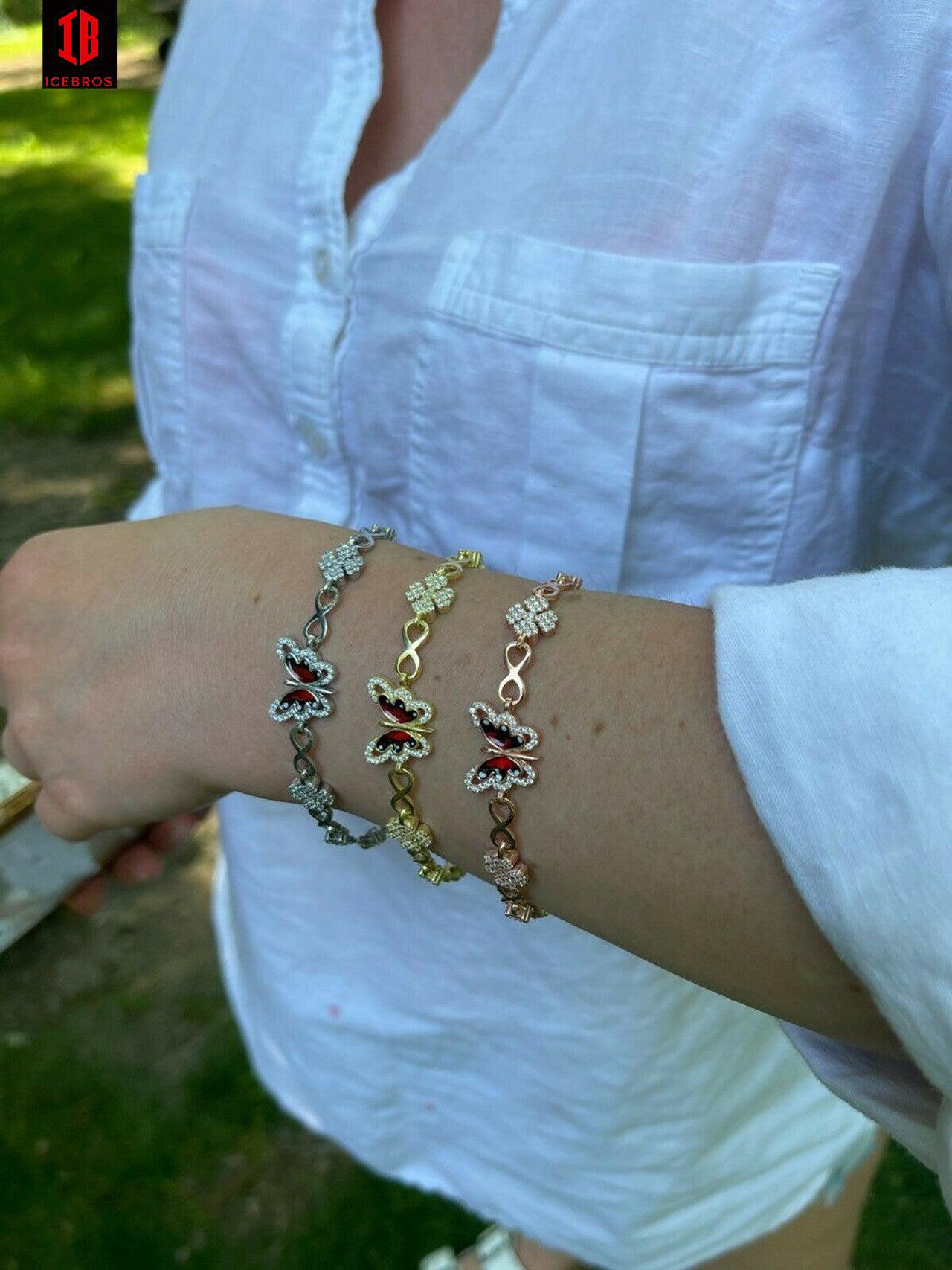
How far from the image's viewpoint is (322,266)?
863 mm

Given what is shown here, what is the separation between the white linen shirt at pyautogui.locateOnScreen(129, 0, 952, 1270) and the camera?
71cm

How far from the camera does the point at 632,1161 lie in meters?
1.20

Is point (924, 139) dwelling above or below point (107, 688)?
above

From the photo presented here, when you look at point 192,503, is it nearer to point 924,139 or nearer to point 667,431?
point 667,431

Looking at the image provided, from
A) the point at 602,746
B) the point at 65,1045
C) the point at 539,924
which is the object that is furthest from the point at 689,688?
the point at 65,1045

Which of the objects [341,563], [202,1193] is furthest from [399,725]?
[202,1193]

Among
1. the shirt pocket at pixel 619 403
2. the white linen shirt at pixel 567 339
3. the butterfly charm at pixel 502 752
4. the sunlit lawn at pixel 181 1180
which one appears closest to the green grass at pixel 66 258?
the sunlit lawn at pixel 181 1180

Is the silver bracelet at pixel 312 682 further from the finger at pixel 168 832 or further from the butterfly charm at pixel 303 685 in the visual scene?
the finger at pixel 168 832

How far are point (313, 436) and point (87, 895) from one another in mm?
576

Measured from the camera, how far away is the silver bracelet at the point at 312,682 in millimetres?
665

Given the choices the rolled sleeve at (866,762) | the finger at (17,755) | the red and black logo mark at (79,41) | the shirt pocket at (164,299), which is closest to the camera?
the rolled sleeve at (866,762)

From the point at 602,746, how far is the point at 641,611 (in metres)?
0.09

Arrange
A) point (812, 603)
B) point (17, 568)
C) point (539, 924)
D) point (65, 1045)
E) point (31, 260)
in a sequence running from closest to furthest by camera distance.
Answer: point (812, 603), point (17, 568), point (539, 924), point (65, 1045), point (31, 260)

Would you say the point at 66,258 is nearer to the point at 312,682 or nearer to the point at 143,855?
the point at 143,855
